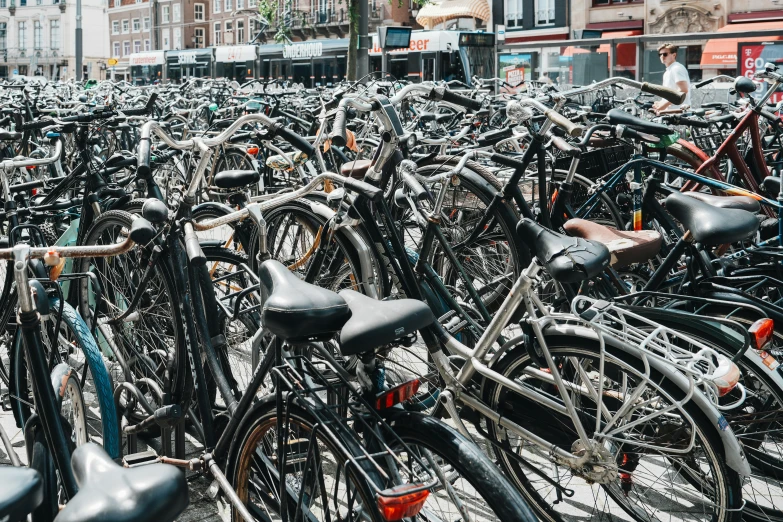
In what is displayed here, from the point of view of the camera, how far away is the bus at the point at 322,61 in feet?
83.8

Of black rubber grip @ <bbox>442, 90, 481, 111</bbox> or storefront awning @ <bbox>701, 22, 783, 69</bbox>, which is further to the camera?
storefront awning @ <bbox>701, 22, 783, 69</bbox>

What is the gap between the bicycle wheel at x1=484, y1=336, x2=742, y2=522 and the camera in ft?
8.20

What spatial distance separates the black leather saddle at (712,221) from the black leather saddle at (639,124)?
136 centimetres

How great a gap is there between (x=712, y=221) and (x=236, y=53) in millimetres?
33779

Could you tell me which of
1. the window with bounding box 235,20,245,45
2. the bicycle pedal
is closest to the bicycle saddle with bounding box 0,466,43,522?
the bicycle pedal

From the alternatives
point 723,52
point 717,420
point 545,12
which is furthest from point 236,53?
point 717,420

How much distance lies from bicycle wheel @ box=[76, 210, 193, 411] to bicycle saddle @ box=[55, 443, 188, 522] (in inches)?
61.7

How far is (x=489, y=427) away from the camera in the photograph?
2891mm

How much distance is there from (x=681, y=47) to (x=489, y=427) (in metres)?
17.6

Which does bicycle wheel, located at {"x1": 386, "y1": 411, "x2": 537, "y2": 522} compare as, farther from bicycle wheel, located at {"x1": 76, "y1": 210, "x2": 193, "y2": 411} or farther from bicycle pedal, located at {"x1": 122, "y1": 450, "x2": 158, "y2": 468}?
bicycle wheel, located at {"x1": 76, "y1": 210, "x2": 193, "y2": 411}

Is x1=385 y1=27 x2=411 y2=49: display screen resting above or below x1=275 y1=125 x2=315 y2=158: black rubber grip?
above

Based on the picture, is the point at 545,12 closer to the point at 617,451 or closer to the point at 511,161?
the point at 511,161

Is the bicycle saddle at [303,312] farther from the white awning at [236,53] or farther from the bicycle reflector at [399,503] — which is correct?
the white awning at [236,53]

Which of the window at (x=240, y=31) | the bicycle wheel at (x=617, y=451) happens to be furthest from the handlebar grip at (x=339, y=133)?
the window at (x=240, y=31)
